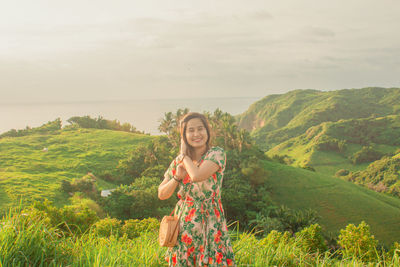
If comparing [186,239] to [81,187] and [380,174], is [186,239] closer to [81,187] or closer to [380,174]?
[81,187]

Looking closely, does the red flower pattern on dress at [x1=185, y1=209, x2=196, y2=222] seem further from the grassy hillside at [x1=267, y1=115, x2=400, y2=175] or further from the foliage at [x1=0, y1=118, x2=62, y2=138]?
the grassy hillside at [x1=267, y1=115, x2=400, y2=175]

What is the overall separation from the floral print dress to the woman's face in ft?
0.56

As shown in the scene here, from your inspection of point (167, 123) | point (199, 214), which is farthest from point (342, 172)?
point (199, 214)

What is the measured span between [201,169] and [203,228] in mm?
694

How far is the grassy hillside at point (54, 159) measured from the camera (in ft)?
75.8

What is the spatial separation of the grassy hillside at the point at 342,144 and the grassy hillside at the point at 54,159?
47.3 metres

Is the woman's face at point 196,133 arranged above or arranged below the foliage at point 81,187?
above

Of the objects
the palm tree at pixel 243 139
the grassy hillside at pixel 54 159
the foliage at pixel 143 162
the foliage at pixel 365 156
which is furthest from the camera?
the foliage at pixel 365 156

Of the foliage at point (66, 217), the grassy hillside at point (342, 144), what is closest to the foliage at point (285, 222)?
the foliage at point (66, 217)

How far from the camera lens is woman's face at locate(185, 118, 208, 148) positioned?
320 centimetres

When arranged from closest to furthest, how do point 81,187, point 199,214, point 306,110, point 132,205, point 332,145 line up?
point 199,214 → point 132,205 → point 81,187 → point 332,145 → point 306,110

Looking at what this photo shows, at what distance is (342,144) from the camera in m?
76.7

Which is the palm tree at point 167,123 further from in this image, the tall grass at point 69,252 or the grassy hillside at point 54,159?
the tall grass at point 69,252

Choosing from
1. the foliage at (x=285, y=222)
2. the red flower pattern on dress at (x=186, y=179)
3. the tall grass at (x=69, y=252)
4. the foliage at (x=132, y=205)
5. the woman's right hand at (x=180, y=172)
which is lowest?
the foliage at (x=285, y=222)
